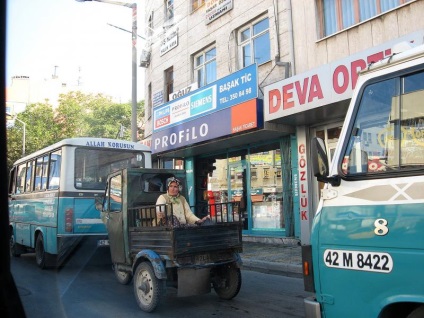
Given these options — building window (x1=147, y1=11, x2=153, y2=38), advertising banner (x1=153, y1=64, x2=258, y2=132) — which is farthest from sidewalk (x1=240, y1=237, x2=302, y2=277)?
building window (x1=147, y1=11, x2=153, y2=38)

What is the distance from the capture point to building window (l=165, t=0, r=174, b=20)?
17.5 metres

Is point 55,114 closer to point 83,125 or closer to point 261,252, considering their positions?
point 83,125

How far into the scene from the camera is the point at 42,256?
29.1 feet

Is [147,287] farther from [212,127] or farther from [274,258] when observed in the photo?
[212,127]

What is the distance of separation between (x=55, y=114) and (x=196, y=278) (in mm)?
28157

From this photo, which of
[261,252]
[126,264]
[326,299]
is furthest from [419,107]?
[261,252]

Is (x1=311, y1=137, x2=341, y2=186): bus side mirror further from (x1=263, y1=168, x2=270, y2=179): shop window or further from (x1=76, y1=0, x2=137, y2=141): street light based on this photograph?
(x1=76, y1=0, x2=137, y2=141): street light

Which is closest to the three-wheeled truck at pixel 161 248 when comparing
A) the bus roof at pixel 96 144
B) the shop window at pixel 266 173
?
the bus roof at pixel 96 144

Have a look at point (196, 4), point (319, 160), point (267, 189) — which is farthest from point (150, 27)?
point (319, 160)

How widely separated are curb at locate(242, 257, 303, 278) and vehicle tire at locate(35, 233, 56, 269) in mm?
4239

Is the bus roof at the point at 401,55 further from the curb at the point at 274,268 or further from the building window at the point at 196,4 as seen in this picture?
the building window at the point at 196,4

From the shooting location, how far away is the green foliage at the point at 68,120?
85.5 feet

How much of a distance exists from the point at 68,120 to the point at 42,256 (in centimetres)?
2321

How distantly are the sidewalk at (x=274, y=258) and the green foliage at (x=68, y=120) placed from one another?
17.2 m
